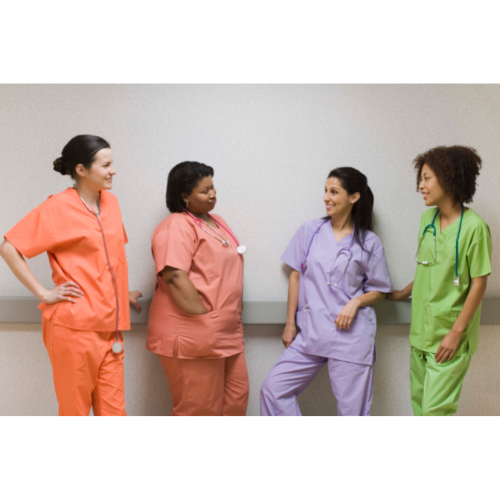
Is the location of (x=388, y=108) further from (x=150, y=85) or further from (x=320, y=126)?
(x=150, y=85)

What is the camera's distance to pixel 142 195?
221cm

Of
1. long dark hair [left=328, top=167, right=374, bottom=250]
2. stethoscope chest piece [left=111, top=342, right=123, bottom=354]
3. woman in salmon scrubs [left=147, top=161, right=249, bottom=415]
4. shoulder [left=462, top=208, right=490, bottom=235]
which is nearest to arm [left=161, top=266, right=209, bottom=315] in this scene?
woman in salmon scrubs [left=147, top=161, right=249, bottom=415]

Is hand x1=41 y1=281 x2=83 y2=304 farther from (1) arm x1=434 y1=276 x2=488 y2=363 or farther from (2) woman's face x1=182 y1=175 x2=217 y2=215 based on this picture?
(1) arm x1=434 y1=276 x2=488 y2=363

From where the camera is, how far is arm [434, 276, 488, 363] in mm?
1781

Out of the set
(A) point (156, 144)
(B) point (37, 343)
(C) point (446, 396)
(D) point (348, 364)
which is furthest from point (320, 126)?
(B) point (37, 343)

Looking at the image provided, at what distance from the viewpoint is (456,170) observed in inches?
73.7

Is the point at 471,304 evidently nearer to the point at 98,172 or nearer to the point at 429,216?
the point at 429,216

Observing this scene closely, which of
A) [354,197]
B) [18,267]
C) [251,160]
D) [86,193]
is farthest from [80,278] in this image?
[354,197]

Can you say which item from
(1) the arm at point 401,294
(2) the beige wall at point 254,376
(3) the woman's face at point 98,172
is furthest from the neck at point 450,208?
(3) the woman's face at point 98,172

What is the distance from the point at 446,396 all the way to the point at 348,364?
42 cm

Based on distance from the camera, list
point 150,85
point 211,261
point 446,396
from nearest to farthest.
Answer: point 446,396 < point 211,261 < point 150,85

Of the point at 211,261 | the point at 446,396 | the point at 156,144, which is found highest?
the point at 156,144

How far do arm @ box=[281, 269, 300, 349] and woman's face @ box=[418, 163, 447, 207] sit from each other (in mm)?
683

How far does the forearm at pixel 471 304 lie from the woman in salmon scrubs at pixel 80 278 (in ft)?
4.54
